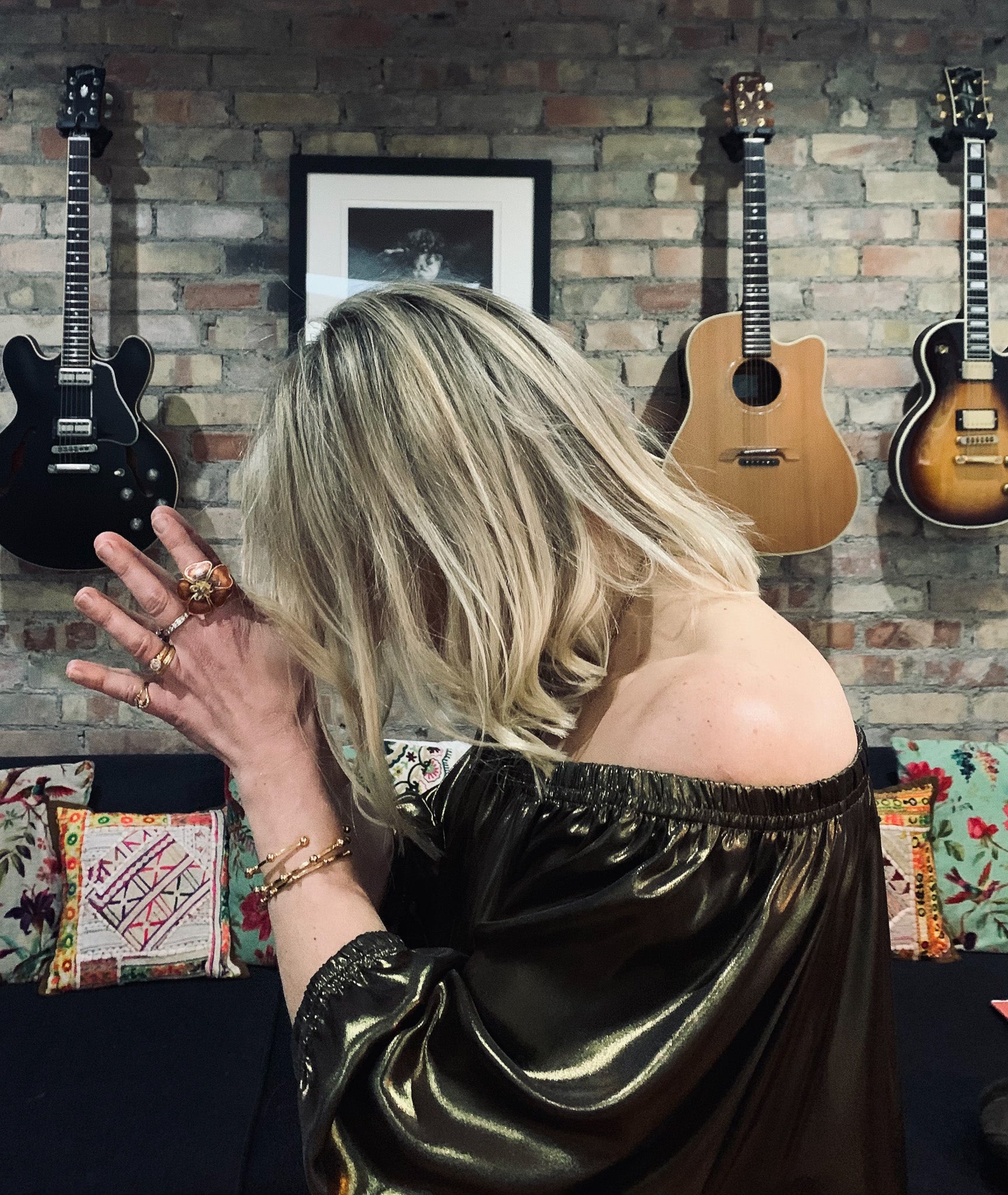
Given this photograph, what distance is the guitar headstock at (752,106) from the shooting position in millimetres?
2334

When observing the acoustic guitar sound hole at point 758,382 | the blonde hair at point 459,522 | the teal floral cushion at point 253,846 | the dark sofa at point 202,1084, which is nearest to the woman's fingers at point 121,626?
the blonde hair at point 459,522

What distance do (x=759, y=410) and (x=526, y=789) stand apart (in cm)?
172

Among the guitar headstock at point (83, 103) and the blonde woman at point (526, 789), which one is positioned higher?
the guitar headstock at point (83, 103)

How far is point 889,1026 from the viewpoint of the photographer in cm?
78

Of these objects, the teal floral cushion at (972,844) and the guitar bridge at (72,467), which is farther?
the guitar bridge at (72,467)

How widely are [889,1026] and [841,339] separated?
2090mm

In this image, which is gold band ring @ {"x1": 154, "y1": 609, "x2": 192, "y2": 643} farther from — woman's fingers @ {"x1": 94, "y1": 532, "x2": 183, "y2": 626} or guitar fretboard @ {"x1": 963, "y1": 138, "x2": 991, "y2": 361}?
guitar fretboard @ {"x1": 963, "y1": 138, "x2": 991, "y2": 361}

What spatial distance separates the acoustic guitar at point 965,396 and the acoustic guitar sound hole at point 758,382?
37 cm

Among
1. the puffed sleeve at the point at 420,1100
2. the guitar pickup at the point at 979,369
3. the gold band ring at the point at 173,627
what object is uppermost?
the guitar pickup at the point at 979,369

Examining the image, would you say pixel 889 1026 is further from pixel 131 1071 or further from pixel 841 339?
pixel 841 339

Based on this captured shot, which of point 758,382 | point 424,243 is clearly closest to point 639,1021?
point 758,382

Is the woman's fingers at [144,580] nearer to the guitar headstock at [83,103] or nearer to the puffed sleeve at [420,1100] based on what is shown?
the puffed sleeve at [420,1100]

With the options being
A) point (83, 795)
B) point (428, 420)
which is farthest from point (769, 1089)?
point (83, 795)

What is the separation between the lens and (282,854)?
824 mm
